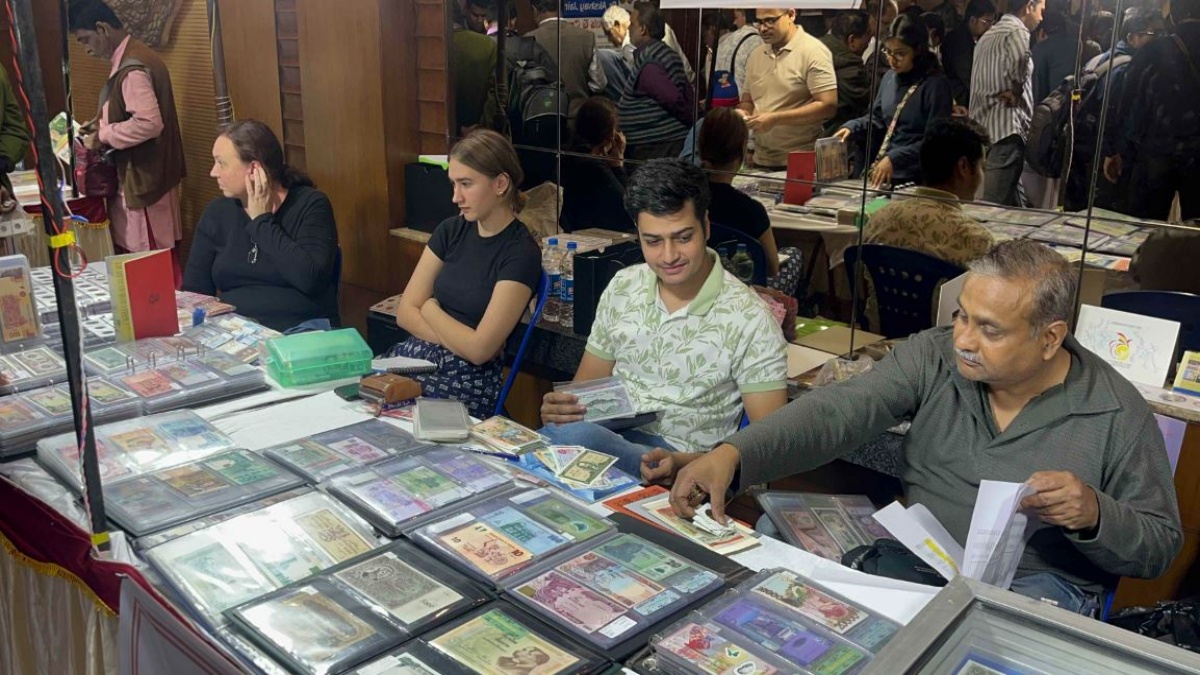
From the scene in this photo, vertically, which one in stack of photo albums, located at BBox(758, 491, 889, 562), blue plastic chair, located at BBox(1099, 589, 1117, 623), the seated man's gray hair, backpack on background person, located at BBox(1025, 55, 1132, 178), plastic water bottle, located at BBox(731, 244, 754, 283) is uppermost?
backpack on background person, located at BBox(1025, 55, 1132, 178)

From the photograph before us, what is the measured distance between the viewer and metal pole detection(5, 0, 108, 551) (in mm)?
1471

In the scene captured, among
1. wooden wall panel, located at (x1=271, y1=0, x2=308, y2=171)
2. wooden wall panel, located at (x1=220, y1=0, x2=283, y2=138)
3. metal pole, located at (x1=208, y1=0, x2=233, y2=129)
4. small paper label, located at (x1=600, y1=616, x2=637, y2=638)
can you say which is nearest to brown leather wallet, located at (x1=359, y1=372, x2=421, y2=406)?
small paper label, located at (x1=600, y1=616, x2=637, y2=638)

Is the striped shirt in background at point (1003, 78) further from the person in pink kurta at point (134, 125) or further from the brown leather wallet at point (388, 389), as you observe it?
the person in pink kurta at point (134, 125)

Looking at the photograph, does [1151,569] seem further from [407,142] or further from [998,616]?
[407,142]

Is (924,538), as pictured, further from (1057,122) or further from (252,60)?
(252,60)

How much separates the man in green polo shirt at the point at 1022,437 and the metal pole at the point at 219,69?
4513 mm

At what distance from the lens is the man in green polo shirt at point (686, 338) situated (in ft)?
8.16

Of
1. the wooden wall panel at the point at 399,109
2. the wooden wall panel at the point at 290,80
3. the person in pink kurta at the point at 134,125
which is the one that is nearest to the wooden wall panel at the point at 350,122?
the wooden wall panel at the point at 399,109

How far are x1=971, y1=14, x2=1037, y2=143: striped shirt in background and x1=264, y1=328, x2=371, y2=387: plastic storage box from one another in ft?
6.65

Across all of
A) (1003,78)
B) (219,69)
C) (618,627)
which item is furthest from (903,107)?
(219,69)

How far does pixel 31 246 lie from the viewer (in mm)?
4473

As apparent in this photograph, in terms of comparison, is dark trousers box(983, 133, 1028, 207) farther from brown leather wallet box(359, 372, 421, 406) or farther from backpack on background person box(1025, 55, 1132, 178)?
brown leather wallet box(359, 372, 421, 406)

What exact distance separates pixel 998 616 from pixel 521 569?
28.8 inches

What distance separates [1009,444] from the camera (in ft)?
6.47
